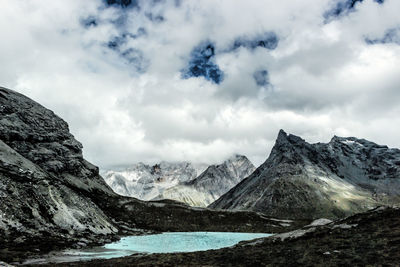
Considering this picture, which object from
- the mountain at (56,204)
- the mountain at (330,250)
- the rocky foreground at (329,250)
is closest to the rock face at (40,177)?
the mountain at (56,204)

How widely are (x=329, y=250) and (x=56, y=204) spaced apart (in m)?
70.4

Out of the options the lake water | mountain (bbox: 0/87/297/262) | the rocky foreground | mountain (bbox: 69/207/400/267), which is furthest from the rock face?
mountain (bbox: 69/207/400/267)

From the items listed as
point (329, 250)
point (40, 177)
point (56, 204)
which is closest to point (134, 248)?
point (56, 204)

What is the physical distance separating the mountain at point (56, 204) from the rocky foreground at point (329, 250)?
2652 cm

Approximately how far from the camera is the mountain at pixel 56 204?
205ft

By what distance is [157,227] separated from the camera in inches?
4973

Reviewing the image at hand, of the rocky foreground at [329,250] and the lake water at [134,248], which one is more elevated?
the rocky foreground at [329,250]

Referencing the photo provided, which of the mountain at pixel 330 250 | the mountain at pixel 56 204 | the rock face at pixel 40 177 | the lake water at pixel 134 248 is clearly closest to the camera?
the mountain at pixel 330 250

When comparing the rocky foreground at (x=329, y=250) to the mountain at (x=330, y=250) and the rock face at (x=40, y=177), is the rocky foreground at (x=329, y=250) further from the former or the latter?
the rock face at (x=40, y=177)

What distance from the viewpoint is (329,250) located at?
3403 cm

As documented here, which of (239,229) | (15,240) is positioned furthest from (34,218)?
(239,229)

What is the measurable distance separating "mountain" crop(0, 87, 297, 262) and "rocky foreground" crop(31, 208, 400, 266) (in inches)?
1044

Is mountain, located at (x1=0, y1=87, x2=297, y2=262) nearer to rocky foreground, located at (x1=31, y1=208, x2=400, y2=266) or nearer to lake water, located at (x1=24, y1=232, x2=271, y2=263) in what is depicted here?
lake water, located at (x1=24, y1=232, x2=271, y2=263)

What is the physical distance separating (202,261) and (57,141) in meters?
120
